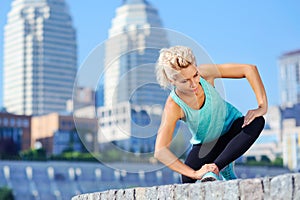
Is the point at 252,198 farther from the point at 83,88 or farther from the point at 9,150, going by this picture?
the point at 9,150

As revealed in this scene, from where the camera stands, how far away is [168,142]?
205 inches

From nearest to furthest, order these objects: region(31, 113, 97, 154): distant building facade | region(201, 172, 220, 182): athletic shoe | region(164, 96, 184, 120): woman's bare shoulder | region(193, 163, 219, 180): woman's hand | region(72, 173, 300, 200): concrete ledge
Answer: region(72, 173, 300, 200): concrete ledge
region(201, 172, 220, 182): athletic shoe
region(193, 163, 219, 180): woman's hand
region(164, 96, 184, 120): woman's bare shoulder
region(31, 113, 97, 154): distant building facade

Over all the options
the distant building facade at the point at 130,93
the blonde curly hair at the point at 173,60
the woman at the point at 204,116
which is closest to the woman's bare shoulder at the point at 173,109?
the woman at the point at 204,116

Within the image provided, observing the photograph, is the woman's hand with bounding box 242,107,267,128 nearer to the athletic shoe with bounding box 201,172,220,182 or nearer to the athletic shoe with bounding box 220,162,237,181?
the athletic shoe with bounding box 220,162,237,181

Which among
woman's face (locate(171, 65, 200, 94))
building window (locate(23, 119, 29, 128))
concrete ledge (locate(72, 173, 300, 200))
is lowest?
concrete ledge (locate(72, 173, 300, 200))

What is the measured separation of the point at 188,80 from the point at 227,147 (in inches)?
17.3

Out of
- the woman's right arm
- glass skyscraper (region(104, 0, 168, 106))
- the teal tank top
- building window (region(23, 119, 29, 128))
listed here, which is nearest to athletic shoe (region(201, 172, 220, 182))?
the woman's right arm

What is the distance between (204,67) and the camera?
17.1 feet

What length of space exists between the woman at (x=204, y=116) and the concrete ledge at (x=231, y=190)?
0.69ft

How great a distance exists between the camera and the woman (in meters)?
5.00

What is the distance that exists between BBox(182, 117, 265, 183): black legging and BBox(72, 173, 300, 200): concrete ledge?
275 mm

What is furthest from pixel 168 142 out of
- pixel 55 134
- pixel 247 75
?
pixel 55 134

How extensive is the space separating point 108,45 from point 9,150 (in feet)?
419

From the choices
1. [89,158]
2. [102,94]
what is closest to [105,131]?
[102,94]
